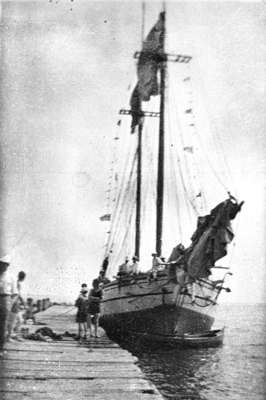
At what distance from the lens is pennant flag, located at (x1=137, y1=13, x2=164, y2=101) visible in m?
23.5

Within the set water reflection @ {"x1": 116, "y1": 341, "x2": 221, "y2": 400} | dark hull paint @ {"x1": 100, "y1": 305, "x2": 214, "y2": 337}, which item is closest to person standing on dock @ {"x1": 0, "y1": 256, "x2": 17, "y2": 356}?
water reflection @ {"x1": 116, "y1": 341, "x2": 221, "y2": 400}

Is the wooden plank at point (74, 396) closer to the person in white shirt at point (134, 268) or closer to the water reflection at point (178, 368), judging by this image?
the water reflection at point (178, 368)

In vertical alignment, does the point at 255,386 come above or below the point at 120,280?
below

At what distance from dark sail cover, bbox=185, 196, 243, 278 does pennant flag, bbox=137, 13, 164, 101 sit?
11427mm

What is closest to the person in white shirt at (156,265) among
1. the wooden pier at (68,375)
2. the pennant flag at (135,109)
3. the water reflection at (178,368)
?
the water reflection at (178,368)

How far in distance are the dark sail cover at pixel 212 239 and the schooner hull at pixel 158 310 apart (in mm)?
2291

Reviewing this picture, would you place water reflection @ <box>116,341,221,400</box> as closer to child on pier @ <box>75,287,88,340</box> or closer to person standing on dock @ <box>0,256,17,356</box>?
child on pier @ <box>75,287,88,340</box>

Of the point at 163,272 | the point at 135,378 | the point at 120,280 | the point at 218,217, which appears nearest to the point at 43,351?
the point at 135,378

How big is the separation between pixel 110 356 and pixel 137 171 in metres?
21.4

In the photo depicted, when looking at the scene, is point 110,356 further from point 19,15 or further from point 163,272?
point 163,272

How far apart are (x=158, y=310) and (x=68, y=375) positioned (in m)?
10.9

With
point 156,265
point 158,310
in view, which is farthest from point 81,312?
point 156,265

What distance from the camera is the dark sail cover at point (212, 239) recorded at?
1436cm

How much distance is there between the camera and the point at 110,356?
8914 millimetres
